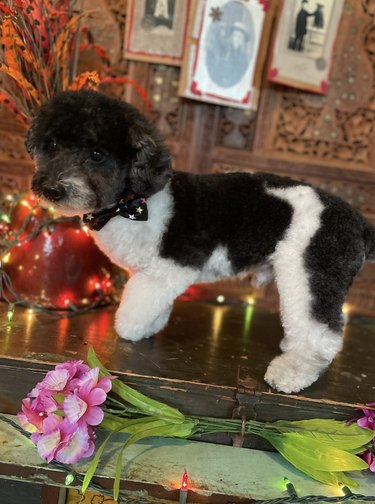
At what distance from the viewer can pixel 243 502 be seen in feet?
2.88

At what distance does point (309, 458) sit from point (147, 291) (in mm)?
503

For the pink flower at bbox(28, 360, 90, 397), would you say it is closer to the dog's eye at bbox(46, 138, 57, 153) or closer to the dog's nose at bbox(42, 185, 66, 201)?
the dog's nose at bbox(42, 185, 66, 201)

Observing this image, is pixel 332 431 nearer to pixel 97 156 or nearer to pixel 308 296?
pixel 308 296

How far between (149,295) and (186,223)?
19 centimetres

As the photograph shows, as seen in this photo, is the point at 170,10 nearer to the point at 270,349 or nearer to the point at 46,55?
the point at 46,55

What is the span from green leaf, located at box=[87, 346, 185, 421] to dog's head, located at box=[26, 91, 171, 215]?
33 centimetres

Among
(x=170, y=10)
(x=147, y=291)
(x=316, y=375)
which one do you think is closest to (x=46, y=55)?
(x=170, y=10)

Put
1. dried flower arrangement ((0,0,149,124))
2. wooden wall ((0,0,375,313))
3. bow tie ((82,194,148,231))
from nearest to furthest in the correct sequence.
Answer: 1. bow tie ((82,194,148,231))
2. dried flower arrangement ((0,0,149,124))
3. wooden wall ((0,0,375,313))

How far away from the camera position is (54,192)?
938 millimetres

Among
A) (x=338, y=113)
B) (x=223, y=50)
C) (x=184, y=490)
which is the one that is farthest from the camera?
(x=338, y=113)

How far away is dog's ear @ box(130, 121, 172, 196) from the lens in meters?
0.97

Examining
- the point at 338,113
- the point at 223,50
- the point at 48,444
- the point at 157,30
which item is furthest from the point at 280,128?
the point at 48,444

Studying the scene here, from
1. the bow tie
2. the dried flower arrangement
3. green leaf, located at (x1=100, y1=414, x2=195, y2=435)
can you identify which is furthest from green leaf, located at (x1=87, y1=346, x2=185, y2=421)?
the dried flower arrangement

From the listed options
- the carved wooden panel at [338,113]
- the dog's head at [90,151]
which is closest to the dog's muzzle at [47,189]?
the dog's head at [90,151]
